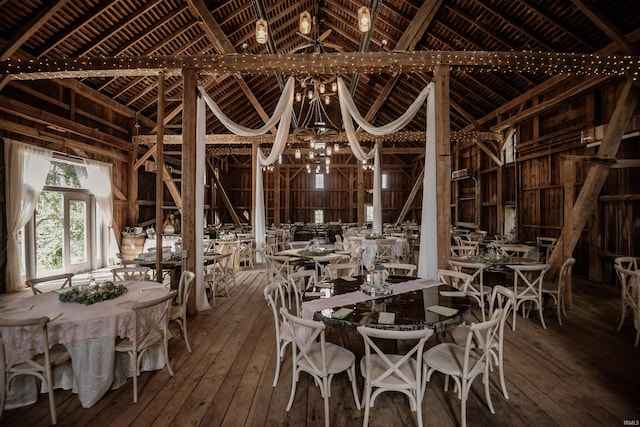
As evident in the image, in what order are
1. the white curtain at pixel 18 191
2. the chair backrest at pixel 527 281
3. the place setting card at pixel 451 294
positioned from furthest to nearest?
1. the white curtain at pixel 18 191
2. the chair backrest at pixel 527 281
3. the place setting card at pixel 451 294

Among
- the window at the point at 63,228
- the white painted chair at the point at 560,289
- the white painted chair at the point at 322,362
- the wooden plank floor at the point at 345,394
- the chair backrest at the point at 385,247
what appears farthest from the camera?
the chair backrest at the point at 385,247

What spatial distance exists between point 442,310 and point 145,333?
105 inches

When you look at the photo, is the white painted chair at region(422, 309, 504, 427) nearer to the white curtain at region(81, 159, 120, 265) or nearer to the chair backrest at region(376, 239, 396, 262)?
the chair backrest at region(376, 239, 396, 262)

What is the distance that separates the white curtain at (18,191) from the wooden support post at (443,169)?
25.8ft

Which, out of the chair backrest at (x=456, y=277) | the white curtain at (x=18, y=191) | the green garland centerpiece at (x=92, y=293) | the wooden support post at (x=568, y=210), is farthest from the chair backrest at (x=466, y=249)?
the white curtain at (x=18, y=191)

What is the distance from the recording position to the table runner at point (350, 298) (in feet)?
8.80

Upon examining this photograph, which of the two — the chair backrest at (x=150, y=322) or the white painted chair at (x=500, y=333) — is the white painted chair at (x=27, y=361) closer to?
the chair backrest at (x=150, y=322)

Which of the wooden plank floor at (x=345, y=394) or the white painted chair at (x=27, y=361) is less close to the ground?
the white painted chair at (x=27, y=361)

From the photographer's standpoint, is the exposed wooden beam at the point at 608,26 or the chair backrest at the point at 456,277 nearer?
the chair backrest at the point at 456,277

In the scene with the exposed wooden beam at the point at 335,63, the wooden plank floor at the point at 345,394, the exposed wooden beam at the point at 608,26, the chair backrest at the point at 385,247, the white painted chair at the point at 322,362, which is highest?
the exposed wooden beam at the point at 608,26

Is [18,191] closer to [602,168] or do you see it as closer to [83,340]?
[83,340]

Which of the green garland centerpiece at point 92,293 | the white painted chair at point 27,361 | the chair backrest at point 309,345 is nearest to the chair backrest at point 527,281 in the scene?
the chair backrest at point 309,345

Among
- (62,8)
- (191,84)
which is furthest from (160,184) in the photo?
(62,8)

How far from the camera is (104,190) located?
8.56 meters
